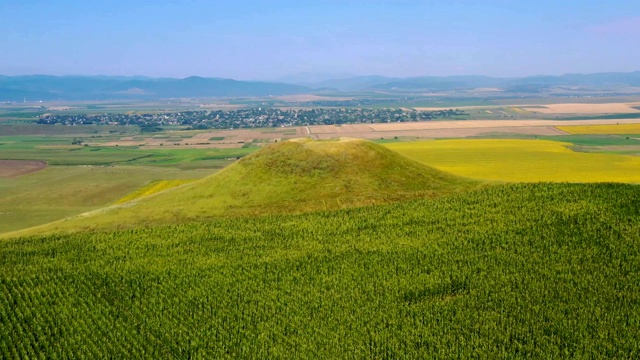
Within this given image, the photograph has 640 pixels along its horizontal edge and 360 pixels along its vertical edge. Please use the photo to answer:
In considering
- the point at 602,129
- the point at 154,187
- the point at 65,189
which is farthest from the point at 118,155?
the point at 602,129

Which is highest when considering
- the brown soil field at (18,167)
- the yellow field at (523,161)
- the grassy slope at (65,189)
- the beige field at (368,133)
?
the beige field at (368,133)

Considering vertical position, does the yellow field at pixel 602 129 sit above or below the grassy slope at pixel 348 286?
above

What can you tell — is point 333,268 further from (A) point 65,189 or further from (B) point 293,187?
(A) point 65,189

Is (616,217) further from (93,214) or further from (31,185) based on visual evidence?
(31,185)

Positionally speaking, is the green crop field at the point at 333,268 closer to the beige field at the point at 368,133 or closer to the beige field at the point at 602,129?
the beige field at the point at 368,133

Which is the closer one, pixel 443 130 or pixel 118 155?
pixel 118 155

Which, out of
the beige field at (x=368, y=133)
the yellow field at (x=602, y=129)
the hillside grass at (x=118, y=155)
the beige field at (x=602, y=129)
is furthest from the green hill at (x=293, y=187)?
the yellow field at (x=602, y=129)

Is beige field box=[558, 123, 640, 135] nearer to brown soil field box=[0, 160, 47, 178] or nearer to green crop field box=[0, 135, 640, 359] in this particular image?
green crop field box=[0, 135, 640, 359]
